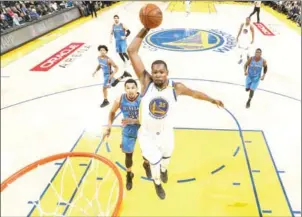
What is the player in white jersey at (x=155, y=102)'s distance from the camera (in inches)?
135

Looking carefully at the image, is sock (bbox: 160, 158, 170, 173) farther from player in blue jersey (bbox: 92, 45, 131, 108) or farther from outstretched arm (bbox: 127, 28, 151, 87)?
player in blue jersey (bbox: 92, 45, 131, 108)

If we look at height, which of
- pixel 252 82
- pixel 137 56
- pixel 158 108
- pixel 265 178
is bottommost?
pixel 265 178

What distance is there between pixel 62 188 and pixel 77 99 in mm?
3517

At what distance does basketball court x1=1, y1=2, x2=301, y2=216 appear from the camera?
4371mm

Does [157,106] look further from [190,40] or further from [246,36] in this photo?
[190,40]

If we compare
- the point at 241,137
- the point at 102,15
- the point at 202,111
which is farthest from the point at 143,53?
the point at 102,15

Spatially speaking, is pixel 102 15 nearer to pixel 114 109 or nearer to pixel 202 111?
pixel 202 111

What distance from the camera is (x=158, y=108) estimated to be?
347 centimetres

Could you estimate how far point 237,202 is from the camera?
14.2 ft

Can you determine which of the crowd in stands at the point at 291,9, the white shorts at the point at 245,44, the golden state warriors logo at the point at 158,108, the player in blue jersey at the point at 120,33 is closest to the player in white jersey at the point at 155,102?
the golden state warriors logo at the point at 158,108

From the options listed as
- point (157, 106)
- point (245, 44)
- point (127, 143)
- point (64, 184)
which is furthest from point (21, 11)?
point (157, 106)

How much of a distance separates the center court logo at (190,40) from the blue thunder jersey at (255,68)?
5.19 metres

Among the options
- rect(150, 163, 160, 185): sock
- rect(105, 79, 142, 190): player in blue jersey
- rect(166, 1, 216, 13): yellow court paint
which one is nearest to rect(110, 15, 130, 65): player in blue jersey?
rect(105, 79, 142, 190): player in blue jersey

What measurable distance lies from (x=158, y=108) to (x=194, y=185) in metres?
1.85
